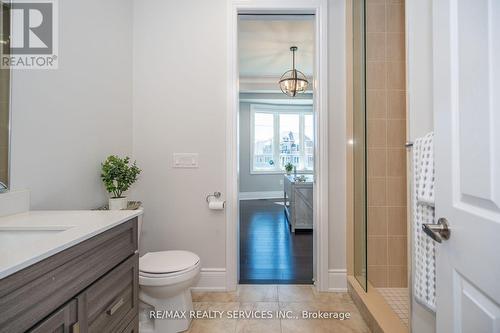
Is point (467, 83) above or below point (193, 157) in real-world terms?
above

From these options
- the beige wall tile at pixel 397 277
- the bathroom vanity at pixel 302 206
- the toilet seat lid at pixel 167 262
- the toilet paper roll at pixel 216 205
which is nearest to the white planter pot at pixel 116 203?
the toilet seat lid at pixel 167 262

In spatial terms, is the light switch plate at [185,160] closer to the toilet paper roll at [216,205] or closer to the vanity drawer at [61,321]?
the toilet paper roll at [216,205]

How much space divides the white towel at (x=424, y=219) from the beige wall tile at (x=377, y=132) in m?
0.85

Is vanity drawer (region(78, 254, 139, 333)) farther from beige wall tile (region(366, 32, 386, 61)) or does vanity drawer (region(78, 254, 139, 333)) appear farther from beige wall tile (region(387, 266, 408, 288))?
beige wall tile (region(366, 32, 386, 61))

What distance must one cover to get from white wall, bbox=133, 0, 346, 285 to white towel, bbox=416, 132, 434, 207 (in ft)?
3.44

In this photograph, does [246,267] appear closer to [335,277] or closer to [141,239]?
[335,277]

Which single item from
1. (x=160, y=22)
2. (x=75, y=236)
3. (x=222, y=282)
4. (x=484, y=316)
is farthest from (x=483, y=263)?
(x=160, y=22)

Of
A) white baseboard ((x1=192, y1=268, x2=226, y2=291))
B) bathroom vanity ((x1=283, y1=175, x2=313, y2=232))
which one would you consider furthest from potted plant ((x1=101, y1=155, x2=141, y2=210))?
bathroom vanity ((x1=283, y1=175, x2=313, y2=232))

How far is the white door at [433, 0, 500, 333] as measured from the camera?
583 millimetres

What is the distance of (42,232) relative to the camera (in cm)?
97

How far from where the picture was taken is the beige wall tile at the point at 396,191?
1.93 meters

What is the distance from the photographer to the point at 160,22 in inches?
82.4

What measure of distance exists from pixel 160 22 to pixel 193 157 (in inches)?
46.6

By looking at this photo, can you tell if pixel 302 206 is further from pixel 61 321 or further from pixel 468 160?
pixel 61 321
